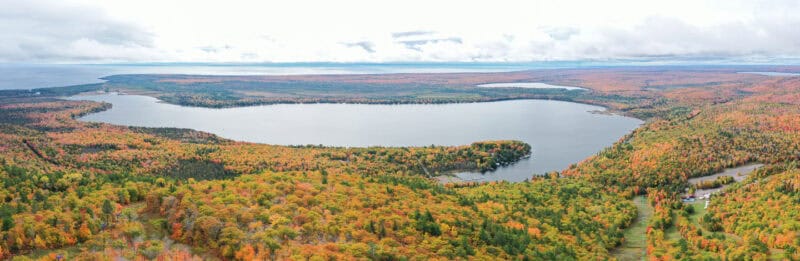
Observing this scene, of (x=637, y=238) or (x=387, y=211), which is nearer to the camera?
(x=387, y=211)

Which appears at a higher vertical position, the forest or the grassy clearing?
the forest

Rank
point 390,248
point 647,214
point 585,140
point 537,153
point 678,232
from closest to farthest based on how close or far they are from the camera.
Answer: point 390,248, point 678,232, point 647,214, point 537,153, point 585,140

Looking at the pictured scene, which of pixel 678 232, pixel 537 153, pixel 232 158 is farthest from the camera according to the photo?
pixel 537 153

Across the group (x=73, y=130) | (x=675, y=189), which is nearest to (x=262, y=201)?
(x=675, y=189)

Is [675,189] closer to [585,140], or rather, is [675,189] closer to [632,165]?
[632,165]

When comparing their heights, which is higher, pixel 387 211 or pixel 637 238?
pixel 387 211

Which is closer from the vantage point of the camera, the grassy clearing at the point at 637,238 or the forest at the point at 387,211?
the forest at the point at 387,211

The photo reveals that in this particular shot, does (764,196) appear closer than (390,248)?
No

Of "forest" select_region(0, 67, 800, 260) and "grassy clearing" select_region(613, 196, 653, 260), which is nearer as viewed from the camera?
"forest" select_region(0, 67, 800, 260)

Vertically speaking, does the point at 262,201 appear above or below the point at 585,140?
above

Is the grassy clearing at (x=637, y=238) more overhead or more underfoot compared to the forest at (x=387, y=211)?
more underfoot
